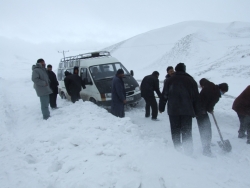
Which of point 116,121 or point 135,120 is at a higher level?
point 116,121

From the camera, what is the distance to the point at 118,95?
641 cm

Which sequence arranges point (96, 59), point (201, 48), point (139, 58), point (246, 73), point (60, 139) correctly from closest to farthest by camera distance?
1. point (60, 139)
2. point (96, 59)
3. point (246, 73)
4. point (201, 48)
5. point (139, 58)

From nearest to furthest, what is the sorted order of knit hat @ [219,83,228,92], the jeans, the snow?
the snow < knit hat @ [219,83,228,92] < the jeans

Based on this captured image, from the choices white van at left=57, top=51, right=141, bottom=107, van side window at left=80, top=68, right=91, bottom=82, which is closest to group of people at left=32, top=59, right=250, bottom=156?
white van at left=57, top=51, right=141, bottom=107

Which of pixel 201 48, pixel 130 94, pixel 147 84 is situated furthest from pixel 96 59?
pixel 201 48

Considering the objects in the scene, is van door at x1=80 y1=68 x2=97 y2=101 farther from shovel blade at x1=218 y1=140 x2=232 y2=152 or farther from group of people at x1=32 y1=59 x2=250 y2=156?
shovel blade at x1=218 y1=140 x2=232 y2=152

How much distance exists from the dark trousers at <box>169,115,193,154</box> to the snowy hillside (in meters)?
10.9

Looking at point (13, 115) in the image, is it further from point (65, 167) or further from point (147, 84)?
point (65, 167)

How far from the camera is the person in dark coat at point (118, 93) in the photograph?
634cm

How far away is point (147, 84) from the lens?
286 inches

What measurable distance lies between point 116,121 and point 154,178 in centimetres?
244

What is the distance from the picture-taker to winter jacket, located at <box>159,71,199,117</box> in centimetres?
409

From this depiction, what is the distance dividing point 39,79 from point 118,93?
2516 millimetres

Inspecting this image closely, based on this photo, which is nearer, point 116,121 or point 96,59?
point 116,121
